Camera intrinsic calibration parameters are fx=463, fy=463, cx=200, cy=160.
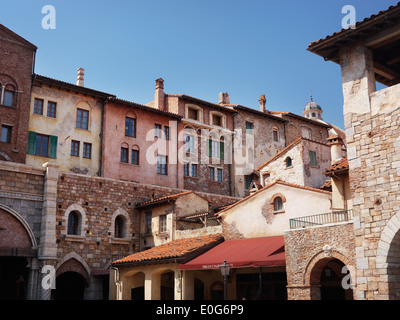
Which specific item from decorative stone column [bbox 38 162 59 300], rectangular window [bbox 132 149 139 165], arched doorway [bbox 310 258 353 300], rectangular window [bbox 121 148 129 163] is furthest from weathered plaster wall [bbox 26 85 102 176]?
arched doorway [bbox 310 258 353 300]

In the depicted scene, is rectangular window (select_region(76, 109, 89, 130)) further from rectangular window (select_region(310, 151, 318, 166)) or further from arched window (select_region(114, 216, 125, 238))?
rectangular window (select_region(310, 151, 318, 166))

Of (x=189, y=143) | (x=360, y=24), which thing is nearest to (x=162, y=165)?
(x=189, y=143)

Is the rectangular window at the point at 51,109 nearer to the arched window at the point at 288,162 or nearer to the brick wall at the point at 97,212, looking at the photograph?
the brick wall at the point at 97,212

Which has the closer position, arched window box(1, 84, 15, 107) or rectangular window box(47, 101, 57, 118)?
arched window box(1, 84, 15, 107)

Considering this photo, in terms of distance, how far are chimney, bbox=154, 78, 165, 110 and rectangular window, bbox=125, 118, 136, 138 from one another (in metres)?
3.95

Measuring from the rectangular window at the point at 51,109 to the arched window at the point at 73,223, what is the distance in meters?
7.02

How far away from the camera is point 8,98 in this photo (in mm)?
27203

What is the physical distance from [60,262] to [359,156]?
1675 centimetres

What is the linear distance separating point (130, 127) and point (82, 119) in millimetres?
3354

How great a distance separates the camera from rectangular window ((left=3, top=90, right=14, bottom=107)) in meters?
27.1

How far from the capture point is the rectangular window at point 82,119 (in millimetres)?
29766

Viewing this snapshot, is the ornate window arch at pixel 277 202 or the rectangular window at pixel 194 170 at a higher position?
the rectangular window at pixel 194 170

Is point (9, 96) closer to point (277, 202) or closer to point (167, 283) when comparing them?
point (167, 283)

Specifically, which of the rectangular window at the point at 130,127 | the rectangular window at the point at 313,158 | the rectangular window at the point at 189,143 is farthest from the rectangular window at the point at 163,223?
the rectangular window at the point at 313,158
